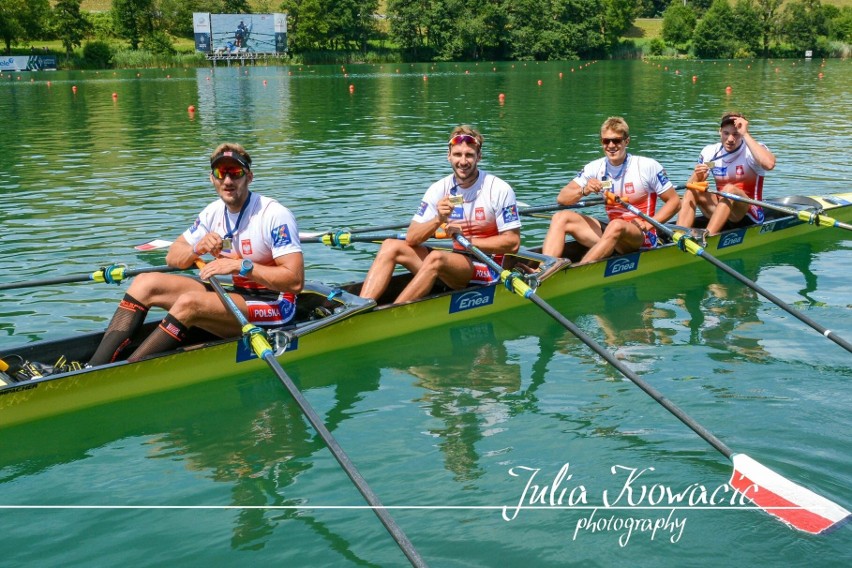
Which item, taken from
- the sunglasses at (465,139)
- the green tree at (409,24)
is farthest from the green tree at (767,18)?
the sunglasses at (465,139)

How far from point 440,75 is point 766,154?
52262 mm

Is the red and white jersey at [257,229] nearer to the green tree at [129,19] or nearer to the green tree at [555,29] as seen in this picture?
the green tree at [555,29]

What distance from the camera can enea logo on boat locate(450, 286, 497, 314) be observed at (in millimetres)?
9359

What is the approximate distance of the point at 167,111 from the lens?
115 feet

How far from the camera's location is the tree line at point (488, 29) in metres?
91.0

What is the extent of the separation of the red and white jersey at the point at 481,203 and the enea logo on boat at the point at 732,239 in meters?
4.29

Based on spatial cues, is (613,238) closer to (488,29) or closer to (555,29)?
(488,29)

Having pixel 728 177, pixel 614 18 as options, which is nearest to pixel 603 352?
pixel 728 177

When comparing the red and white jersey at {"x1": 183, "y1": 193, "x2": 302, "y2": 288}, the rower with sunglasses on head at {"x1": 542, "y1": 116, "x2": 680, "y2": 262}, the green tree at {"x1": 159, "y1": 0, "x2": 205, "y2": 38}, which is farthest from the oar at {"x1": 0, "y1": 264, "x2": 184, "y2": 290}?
the green tree at {"x1": 159, "y1": 0, "x2": 205, "y2": 38}

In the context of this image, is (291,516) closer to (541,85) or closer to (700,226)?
(700,226)

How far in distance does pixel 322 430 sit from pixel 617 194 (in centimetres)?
642

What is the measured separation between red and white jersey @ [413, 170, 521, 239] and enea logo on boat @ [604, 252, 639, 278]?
6.93ft

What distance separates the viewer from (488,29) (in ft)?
301

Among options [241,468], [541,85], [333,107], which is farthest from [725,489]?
[541,85]
